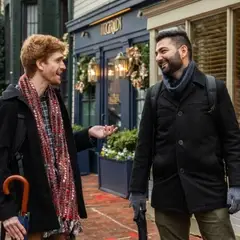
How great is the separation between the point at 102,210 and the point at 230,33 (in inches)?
127

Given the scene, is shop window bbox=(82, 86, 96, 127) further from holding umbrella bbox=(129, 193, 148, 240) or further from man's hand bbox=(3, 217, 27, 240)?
man's hand bbox=(3, 217, 27, 240)

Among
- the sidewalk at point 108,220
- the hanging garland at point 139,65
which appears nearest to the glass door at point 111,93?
the hanging garland at point 139,65

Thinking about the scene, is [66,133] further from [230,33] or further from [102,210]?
[102,210]

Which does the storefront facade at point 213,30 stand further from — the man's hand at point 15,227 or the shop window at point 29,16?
the shop window at point 29,16

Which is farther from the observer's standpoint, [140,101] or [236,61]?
[140,101]

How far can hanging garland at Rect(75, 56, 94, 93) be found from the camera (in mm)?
12109

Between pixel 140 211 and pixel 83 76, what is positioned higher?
pixel 83 76

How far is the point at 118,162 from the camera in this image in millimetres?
8531

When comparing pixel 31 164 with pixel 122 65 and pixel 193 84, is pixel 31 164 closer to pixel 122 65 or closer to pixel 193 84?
pixel 193 84

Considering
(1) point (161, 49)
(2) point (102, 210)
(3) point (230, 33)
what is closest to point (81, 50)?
(2) point (102, 210)

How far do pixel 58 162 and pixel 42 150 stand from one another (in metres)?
0.14

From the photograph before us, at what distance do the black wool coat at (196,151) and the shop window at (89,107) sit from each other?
8.87 m

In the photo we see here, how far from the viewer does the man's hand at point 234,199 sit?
126 inches

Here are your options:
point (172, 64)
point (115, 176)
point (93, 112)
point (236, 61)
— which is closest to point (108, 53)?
point (93, 112)
